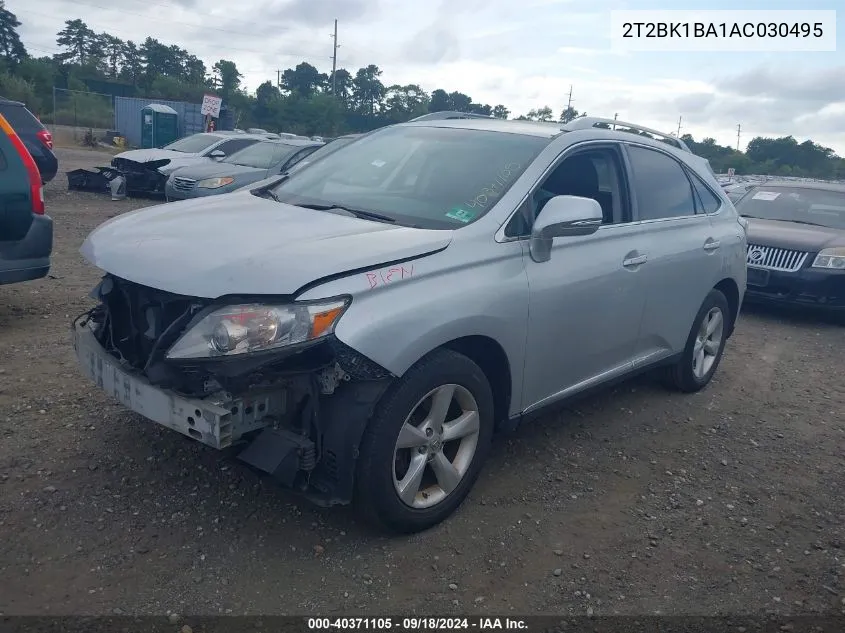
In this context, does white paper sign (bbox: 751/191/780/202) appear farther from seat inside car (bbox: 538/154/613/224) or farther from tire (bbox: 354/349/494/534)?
tire (bbox: 354/349/494/534)

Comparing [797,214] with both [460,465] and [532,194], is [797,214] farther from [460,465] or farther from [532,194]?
[460,465]

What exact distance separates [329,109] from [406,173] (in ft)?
146

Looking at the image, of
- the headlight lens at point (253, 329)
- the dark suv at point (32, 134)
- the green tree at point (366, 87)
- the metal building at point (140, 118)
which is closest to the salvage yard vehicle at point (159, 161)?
the dark suv at point (32, 134)

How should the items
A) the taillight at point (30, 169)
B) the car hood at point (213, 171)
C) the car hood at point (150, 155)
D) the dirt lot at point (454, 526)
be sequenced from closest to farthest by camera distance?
the dirt lot at point (454, 526) < the taillight at point (30, 169) < the car hood at point (213, 171) < the car hood at point (150, 155)

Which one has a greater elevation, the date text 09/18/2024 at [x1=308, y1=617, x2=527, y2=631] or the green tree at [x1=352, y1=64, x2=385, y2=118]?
the green tree at [x1=352, y1=64, x2=385, y2=118]

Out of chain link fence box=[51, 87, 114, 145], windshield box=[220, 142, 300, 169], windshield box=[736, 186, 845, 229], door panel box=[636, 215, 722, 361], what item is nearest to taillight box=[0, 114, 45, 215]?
door panel box=[636, 215, 722, 361]

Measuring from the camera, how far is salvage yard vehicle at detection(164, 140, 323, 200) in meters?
11.5

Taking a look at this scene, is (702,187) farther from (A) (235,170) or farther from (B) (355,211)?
(A) (235,170)

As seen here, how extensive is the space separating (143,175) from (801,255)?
11254mm

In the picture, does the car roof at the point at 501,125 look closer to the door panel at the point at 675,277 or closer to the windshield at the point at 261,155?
the door panel at the point at 675,277

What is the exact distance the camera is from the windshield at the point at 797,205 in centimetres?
889

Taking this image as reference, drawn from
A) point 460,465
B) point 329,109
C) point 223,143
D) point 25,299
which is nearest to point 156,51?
point 329,109

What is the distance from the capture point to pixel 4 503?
312cm

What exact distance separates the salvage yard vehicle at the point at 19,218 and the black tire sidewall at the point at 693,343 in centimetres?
455
